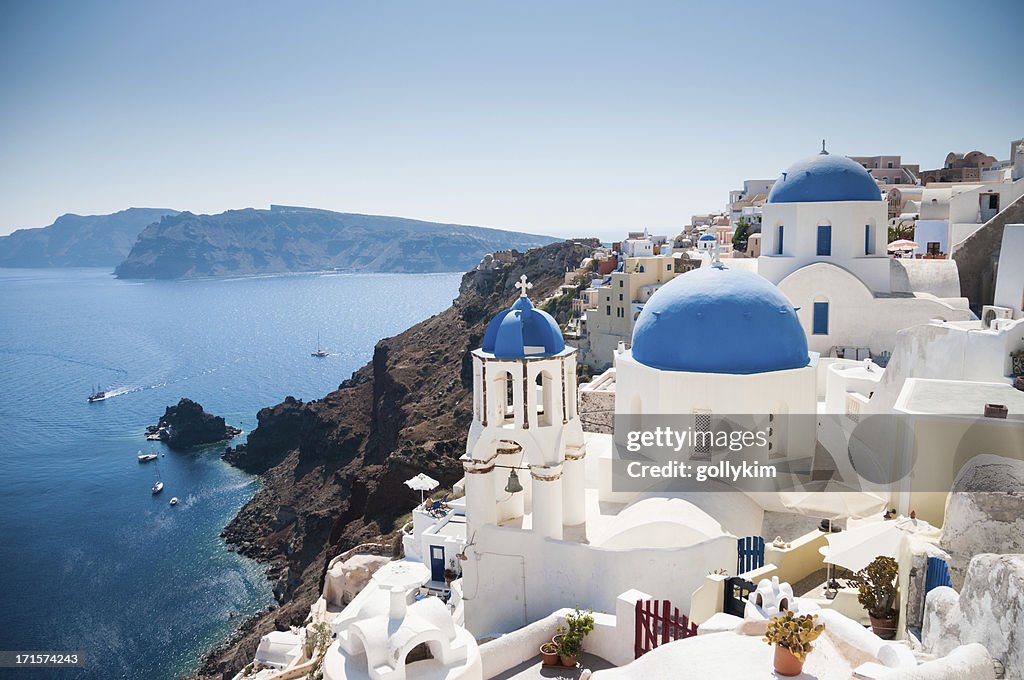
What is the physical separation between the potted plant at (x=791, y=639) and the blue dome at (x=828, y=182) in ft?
58.8

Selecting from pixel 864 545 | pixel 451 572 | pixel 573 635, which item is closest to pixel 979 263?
pixel 864 545

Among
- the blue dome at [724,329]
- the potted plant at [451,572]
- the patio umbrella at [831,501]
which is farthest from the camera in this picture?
the potted plant at [451,572]

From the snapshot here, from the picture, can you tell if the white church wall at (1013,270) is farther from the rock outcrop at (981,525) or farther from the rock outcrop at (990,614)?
Answer: the rock outcrop at (990,614)

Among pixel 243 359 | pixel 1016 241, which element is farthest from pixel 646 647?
pixel 243 359

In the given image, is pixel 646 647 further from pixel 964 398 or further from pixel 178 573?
pixel 178 573

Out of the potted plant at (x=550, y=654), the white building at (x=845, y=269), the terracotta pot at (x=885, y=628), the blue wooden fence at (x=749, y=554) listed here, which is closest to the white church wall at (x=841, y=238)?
the white building at (x=845, y=269)

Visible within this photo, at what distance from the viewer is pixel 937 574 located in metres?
8.21

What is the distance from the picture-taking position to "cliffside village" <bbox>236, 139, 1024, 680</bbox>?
284 inches

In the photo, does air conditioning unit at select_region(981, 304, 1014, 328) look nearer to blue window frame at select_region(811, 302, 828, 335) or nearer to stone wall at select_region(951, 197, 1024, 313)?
blue window frame at select_region(811, 302, 828, 335)

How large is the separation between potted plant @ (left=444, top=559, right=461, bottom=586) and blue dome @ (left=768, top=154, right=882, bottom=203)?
1463 cm

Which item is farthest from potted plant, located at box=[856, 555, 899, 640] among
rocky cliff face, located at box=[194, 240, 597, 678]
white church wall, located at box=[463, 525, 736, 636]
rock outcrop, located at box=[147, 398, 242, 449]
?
rock outcrop, located at box=[147, 398, 242, 449]

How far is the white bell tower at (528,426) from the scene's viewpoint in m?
12.3

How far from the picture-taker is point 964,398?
11445mm

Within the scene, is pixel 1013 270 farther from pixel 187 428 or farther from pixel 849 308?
pixel 187 428
